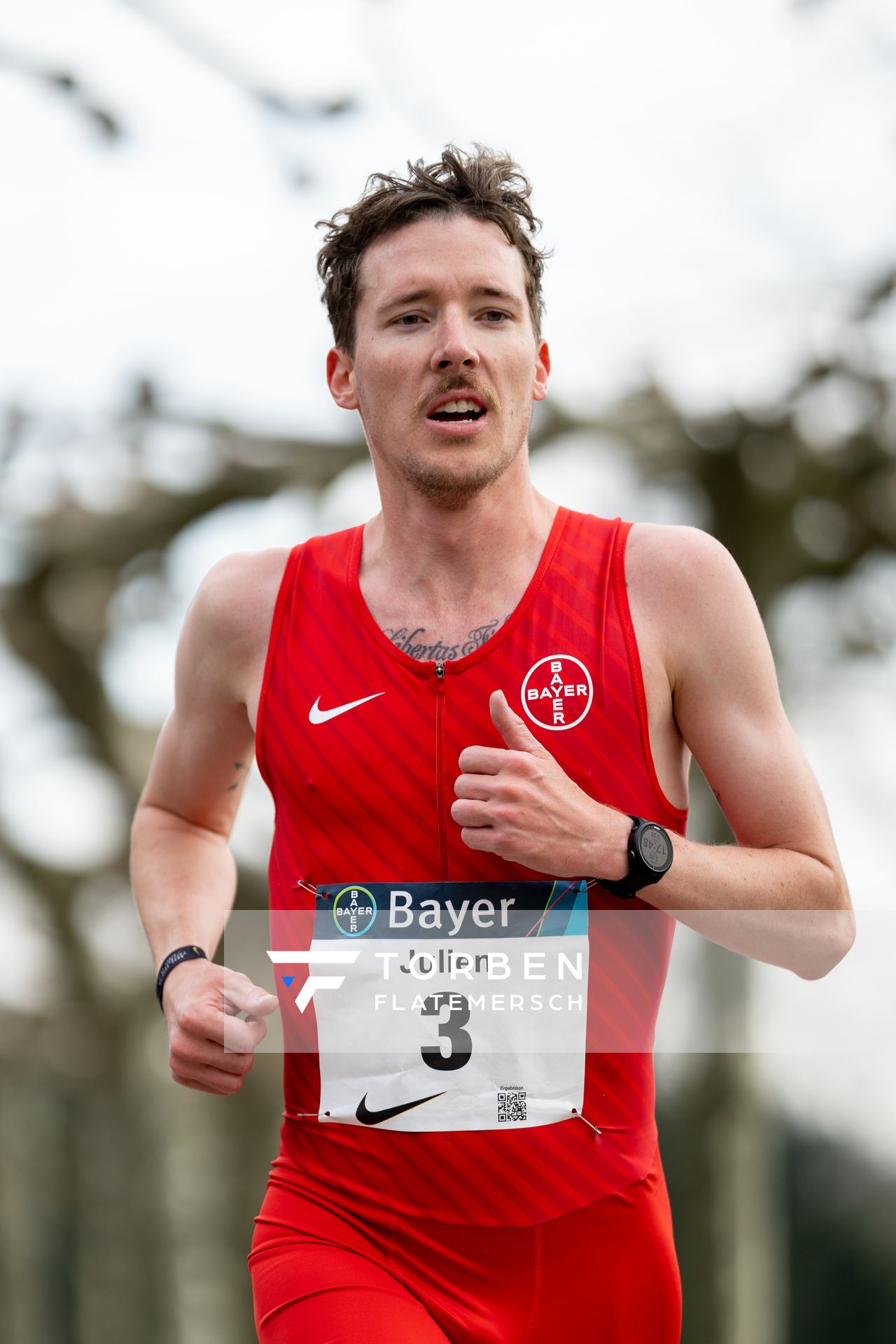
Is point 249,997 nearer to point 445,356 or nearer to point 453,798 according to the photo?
point 453,798

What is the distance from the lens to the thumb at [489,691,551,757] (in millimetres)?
2342

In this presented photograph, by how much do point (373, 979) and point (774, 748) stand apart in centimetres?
86

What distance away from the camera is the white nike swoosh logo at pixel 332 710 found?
268 cm

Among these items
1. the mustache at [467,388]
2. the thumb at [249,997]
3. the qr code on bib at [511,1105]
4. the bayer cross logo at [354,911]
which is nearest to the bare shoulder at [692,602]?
the mustache at [467,388]

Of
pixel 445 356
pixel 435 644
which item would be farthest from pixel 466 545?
pixel 445 356

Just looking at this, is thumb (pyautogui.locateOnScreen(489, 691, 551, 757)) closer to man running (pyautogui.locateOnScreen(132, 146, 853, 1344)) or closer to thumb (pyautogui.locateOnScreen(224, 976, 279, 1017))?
man running (pyautogui.locateOnScreen(132, 146, 853, 1344))

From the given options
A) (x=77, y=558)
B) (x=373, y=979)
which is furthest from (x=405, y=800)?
(x=77, y=558)

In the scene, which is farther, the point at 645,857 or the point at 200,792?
the point at 200,792

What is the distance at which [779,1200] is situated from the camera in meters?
8.62

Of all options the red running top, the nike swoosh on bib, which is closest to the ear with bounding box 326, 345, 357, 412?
the red running top

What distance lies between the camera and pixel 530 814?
2279 mm

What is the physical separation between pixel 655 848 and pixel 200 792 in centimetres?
125

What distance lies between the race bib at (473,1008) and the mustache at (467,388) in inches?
36.6

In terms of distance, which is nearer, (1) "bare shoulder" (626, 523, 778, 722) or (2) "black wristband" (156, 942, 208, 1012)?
(1) "bare shoulder" (626, 523, 778, 722)
